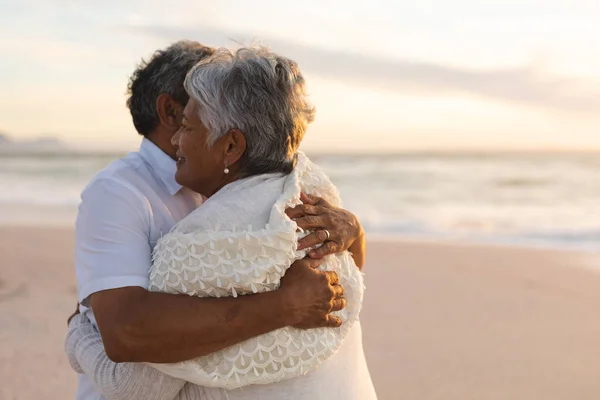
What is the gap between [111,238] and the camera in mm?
1935

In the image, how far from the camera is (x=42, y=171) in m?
28.7

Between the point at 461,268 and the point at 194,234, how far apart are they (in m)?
6.68

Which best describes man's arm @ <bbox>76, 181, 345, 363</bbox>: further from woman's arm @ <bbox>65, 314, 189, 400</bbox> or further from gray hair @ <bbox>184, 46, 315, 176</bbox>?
gray hair @ <bbox>184, 46, 315, 176</bbox>

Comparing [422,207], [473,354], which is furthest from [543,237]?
[473,354]

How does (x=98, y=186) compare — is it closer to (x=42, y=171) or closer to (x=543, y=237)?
(x=543, y=237)

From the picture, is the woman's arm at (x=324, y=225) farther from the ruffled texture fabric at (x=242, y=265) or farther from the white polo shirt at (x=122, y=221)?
the white polo shirt at (x=122, y=221)

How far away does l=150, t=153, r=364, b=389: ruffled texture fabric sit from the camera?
5.67 feet

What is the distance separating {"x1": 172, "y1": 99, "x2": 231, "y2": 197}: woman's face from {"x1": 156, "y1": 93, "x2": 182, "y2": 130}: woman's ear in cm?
29

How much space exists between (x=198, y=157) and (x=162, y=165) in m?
0.37

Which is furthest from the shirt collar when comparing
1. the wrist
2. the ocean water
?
the ocean water

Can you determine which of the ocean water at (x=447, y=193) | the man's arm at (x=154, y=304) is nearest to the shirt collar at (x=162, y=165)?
the man's arm at (x=154, y=304)

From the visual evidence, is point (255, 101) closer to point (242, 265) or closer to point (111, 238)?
point (242, 265)

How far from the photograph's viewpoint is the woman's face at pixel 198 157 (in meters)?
1.91

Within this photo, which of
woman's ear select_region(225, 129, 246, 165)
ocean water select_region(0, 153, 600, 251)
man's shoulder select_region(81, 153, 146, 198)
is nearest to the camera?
woman's ear select_region(225, 129, 246, 165)
